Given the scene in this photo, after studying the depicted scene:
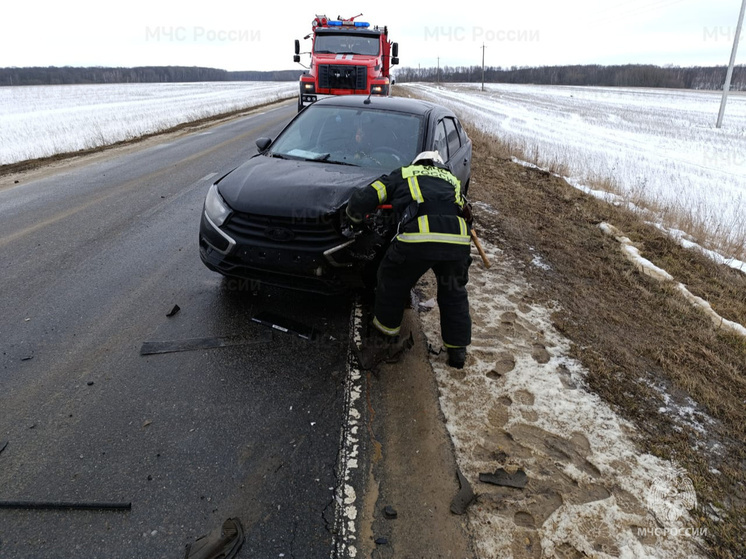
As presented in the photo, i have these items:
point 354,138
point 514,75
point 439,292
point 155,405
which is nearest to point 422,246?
point 439,292

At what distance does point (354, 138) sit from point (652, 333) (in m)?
3.32

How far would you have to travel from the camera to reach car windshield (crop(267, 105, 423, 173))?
15.1 feet

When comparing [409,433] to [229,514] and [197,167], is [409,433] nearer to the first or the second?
[229,514]

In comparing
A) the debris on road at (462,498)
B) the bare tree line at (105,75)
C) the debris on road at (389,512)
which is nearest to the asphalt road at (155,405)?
the debris on road at (389,512)

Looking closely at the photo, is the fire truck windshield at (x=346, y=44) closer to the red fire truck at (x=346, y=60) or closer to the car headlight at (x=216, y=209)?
the red fire truck at (x=346, y=60)

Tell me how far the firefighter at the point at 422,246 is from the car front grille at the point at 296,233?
0.22 m

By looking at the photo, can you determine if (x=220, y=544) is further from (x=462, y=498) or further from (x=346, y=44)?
(x=346, y=44)

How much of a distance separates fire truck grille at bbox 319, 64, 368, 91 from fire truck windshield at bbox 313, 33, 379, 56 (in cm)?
111

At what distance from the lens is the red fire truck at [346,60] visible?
13.4 meters

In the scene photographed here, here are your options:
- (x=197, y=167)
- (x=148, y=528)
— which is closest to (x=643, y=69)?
(x=197, y=167)

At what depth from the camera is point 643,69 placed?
99.9 m

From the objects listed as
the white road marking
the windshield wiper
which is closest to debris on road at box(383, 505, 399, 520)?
the white road marking

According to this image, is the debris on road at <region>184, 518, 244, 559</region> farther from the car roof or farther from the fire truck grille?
the fire truck grille

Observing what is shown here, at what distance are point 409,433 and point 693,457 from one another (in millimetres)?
1584
